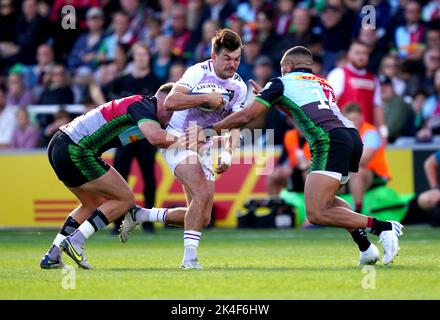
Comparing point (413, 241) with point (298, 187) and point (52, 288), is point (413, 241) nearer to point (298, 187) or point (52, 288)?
point (298, 187)

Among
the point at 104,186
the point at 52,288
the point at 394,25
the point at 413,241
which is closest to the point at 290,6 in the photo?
the point at 394,25

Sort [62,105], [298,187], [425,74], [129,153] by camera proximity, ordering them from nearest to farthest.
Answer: [129,153]
[298,187]
[425,74]
[62,105]

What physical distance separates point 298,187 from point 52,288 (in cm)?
977

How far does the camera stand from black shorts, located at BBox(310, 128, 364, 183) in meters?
10.8

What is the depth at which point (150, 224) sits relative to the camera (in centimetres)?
1809

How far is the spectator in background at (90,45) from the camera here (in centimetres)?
2341

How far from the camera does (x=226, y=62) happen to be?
11258 millimetres

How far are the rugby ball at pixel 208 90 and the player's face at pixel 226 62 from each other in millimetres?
133

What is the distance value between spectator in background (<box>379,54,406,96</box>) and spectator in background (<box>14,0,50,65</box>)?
26.8 ft

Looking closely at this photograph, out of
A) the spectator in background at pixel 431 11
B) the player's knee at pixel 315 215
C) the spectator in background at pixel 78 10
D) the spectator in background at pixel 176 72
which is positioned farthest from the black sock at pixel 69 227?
the spectator in background at pixel 78 10

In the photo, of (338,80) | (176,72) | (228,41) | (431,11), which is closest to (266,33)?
(176,72)

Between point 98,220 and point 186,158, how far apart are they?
1.11 metres

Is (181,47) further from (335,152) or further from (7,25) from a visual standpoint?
(335,152)

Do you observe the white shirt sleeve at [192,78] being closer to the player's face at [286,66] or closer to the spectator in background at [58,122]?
the player's face at [286,66]
